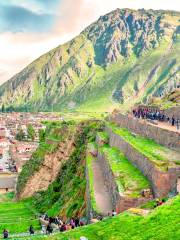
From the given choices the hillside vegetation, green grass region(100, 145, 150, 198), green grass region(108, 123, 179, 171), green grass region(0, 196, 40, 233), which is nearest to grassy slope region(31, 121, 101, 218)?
the hillside vegetation

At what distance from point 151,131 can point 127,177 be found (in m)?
12.0

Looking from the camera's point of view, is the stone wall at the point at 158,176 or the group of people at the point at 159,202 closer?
the group of people at the point at 159,202

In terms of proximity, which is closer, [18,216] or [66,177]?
[18,216]

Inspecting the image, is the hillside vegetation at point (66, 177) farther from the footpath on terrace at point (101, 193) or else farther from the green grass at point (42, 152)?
the footpath on terrace at point (101, 193)

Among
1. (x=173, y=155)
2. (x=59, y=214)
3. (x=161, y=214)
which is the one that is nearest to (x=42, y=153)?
(x=59, y=214)

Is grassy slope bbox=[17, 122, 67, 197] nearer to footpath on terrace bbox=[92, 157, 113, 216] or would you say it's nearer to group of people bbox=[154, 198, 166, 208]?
footpath on terrace bbox=[92, 157, 113, 216]

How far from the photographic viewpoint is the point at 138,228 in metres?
22.1

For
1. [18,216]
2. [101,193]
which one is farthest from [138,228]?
[18,216]

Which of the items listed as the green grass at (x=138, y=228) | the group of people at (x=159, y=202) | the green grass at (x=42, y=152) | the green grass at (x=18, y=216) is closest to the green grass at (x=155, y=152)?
the group of people at (x=159, y=202)

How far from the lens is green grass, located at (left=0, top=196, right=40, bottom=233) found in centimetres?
5374

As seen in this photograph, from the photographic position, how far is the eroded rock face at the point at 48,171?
77.4 meters

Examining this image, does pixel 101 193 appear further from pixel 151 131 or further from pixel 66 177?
pixel 66 177

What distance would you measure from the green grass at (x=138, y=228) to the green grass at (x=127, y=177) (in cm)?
609

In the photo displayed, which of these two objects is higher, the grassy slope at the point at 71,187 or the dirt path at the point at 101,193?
the dirt path at the point at 101,193
